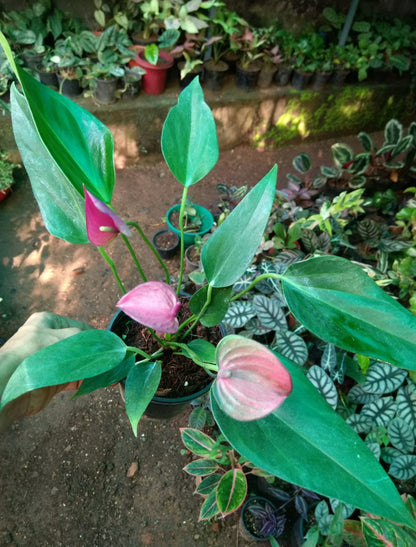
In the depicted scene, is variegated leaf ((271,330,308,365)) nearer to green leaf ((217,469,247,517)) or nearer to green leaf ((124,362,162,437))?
green leaf ((217,469,247,517))

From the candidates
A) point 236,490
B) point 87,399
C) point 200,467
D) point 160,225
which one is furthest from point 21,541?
point 160,225

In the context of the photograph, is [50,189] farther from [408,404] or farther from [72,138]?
[408,404]

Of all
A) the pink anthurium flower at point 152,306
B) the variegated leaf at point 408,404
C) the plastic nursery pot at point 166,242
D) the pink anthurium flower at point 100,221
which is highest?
the pink anthurium flower at point 100,221

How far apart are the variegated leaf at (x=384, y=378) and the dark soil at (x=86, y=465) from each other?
0.67 meters

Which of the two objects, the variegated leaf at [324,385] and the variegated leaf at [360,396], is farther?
the variegated leaf at [360,396]

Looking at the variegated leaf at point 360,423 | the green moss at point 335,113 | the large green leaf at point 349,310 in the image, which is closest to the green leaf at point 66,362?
the large green leaf at point 349,310

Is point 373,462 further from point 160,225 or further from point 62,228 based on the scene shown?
point 160,225

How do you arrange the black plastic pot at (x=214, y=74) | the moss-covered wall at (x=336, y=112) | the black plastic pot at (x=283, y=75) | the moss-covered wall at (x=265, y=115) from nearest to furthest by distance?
the moss-covered wall at (x=265, y=115), the black plastic pot at (x=214, y=74), the black plastic pot at (x=283, y=75), the moss-covered wall at (x=336, y=112)

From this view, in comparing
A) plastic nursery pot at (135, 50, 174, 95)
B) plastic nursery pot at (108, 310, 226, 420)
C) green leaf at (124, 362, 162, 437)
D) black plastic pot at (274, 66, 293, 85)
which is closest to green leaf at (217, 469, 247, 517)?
plastic nursery pot at (108, 310, 226, 420)

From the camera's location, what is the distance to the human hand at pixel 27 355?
678 millimetres

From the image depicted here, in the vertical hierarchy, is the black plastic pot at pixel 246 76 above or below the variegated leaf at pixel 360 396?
above

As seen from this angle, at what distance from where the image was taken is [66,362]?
24.8 inches

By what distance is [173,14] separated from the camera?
2.53 m

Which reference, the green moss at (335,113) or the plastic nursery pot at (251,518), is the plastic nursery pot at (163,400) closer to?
the plastic nursery pot at (251,518)
